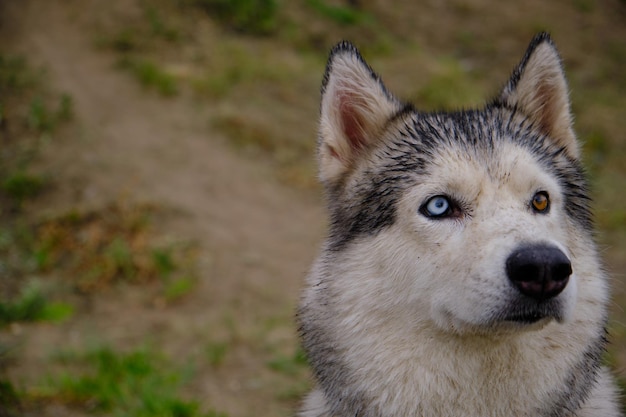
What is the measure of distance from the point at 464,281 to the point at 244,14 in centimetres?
1027

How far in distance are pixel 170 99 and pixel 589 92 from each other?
7631mm

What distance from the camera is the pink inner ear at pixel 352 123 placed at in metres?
3.26

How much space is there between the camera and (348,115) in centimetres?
330

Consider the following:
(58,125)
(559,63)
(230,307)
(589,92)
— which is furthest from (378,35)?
A: (559,63)

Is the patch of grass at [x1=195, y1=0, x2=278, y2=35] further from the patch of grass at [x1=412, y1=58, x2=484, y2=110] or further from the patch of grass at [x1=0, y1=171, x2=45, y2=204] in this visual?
the patch of grass at [x1=0, y1=171, x2=45, y2=204]

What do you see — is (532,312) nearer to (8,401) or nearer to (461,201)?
(461,201)

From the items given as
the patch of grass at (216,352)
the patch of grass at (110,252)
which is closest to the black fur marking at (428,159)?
the patch of grass at (216,352)

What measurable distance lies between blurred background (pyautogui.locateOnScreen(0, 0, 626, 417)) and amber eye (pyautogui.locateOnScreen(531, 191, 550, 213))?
768 millimetres

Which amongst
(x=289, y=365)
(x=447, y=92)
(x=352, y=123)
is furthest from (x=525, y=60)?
(x=447, y=92)

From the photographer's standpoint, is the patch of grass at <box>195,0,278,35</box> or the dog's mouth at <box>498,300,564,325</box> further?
the patch of grass at <box>195,0,278,35</box>

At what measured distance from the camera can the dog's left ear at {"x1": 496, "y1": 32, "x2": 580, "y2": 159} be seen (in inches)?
123

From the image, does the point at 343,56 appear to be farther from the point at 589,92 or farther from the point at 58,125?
the point at 589,92

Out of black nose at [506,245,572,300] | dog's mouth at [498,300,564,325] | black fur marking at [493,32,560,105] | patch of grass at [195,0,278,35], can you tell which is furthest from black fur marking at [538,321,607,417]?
patch of grass at [195,0,278,35]

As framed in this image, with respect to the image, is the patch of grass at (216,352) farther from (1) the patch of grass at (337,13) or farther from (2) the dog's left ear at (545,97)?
(1) the patch of grass at (337,13)
